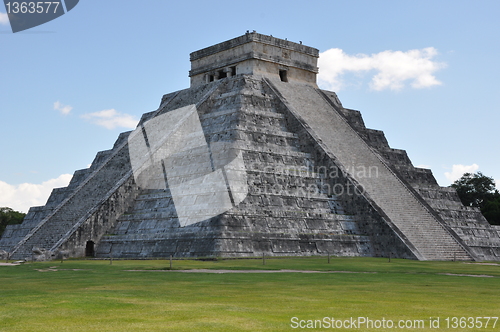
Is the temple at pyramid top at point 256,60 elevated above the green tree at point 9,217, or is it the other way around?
the temple at pyramid top at point 256,60

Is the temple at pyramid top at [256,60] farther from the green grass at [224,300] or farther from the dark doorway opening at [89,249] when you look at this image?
the green grass at [224,300]

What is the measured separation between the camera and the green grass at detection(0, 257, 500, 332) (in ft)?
24.2

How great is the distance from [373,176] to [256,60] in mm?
8443

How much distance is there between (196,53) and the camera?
3441 cm

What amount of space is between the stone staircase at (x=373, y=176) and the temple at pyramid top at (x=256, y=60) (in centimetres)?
92

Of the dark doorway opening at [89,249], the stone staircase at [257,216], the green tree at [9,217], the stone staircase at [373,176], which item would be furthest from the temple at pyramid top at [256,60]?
the green tree at [9,217]

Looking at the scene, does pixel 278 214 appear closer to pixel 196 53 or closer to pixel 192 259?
pixel 192 259

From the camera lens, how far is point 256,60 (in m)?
31.5

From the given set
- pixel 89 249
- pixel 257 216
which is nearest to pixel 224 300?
pixel 257 216

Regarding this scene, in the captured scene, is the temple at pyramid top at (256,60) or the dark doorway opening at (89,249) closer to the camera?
the dark doorway opening at (89,249)

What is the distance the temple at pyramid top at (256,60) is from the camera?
1244 inches

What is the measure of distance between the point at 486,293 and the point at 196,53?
2586 cm

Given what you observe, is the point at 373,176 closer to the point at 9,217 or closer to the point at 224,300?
the point at 224,300

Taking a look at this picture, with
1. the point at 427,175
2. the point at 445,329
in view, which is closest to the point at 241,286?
the point at 445,329
